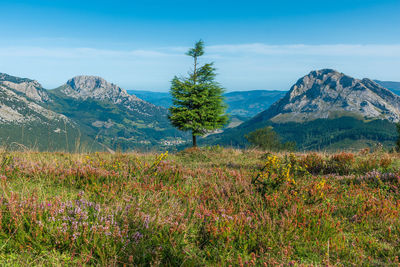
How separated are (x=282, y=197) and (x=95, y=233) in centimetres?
360

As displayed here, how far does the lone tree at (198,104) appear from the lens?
27000 mm

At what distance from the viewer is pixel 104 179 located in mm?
6219

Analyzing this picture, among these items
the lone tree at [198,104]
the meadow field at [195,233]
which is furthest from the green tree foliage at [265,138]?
the meadow field at [195,233]

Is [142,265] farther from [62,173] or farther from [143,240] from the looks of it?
[62,173]

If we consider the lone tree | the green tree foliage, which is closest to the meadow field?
the lone tree

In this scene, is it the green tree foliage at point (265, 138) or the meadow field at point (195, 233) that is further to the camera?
the green tree foliage at point (265, 138)

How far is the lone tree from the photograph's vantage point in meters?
27.0

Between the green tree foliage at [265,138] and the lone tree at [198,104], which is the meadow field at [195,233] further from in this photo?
the green tree foliage at [265,138]

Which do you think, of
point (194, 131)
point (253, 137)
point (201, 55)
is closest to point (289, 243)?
point (194, 131)

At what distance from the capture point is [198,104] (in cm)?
2747

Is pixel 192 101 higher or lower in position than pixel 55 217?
higher

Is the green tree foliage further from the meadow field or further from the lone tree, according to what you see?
the meadow field

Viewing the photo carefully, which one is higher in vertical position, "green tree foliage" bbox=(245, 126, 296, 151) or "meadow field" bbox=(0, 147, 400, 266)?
"meadow field" bbox=(0, 147, 400, 266)

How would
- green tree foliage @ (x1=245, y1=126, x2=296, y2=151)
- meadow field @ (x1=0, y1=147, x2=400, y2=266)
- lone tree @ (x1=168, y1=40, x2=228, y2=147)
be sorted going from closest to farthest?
meadow field @ (x1=0, y1=147, x2=400, y2=266) → lone tree @ (x1=168, y1=40, x2=228, y2=147) → green tree foliage @ (x1=245, y1=126, x2=296, y2=151)
